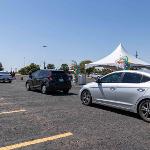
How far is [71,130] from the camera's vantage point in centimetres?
752

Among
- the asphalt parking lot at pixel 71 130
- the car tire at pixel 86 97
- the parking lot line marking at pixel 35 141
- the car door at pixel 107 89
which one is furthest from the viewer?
the car tire at pixel 86 97

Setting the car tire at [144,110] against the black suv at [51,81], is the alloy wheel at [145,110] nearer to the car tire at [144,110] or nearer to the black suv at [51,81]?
the car tire at [144,110]

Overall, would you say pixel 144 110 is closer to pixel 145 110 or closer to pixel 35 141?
pixel 145 110

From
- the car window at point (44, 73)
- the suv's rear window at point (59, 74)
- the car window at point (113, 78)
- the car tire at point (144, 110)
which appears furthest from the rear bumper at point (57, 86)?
the car tire at point (144, 110)

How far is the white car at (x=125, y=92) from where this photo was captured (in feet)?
31.0

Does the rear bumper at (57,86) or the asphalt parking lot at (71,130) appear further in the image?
the rear bumper at (57,86)

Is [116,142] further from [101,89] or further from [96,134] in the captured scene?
[101,89]

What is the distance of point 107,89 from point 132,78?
1.23 meters

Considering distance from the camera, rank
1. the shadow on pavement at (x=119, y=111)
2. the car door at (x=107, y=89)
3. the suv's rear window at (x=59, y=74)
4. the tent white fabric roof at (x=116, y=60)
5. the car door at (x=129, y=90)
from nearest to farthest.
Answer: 1. the car door at (x=129, y=90)
2. the shadow on pavement at (x=119, y=111)
3. the car door at (x=107, y=89)
4. the suv's rear window at (x=59, y=74)
5. the tent white fabric roof at (x=116, y=60)

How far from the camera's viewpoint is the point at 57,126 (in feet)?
26.2

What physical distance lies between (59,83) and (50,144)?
40.1 feet

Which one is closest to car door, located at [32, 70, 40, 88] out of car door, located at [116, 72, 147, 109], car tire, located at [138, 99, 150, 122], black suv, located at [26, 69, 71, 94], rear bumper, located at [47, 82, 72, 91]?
black suv, located at [26, 69, 71, 94]

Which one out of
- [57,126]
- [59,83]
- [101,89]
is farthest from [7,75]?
[57,126]

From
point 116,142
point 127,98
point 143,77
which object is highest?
point 143,77
